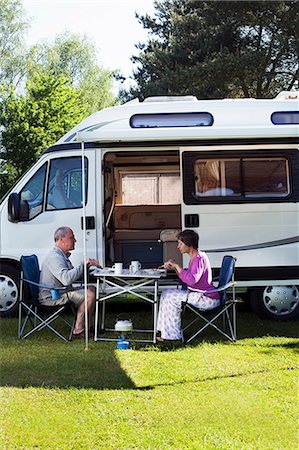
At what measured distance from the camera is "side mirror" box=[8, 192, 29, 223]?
319 inches

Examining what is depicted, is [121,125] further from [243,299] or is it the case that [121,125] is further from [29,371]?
[29,371]

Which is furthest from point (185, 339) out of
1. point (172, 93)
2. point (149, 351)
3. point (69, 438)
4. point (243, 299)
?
point (172, 93)

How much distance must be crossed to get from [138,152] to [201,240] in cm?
128

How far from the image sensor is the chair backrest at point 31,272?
22.9ft

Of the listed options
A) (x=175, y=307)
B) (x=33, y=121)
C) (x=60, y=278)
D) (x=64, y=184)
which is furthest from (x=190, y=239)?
(x=33, y=121)

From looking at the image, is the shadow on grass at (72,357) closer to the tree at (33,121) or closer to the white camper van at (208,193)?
the white camper van at (208,193)

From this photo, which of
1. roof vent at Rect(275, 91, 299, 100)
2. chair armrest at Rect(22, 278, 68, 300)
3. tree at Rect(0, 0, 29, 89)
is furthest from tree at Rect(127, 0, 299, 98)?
chair armrest at Rect(22, 278, 68, 300)

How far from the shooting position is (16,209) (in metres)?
8.10

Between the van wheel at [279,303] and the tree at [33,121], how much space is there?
672 inches

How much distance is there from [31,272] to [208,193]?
213 cm

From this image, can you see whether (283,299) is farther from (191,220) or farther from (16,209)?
(16,209)

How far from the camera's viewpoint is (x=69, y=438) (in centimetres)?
409

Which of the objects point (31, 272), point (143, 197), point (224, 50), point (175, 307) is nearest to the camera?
point (175, 307)

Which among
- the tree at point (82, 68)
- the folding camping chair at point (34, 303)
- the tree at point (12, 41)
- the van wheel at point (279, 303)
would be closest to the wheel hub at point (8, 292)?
the folding camping chair at point (34, 303)
